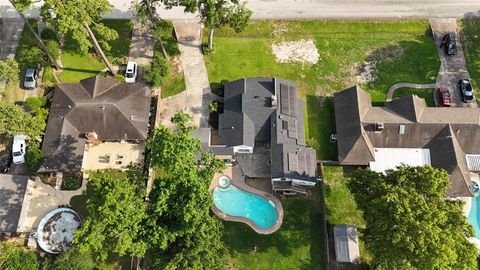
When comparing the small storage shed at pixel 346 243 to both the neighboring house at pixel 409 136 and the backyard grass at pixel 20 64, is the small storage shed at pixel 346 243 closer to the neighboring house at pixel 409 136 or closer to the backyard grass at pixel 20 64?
the neighboring house at pixel 409 136

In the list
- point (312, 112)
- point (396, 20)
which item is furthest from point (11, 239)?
point (396, 20)

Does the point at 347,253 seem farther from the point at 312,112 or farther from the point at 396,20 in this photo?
the point at 396,20

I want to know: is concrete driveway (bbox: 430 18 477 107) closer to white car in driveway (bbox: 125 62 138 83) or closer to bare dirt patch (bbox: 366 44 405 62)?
bare dirt patch (bbox: 366 44 405 62)

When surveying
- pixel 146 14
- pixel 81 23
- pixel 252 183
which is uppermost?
pixel 146 14

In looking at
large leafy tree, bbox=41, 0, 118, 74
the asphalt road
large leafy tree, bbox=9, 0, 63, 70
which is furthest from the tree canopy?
the asphalt road

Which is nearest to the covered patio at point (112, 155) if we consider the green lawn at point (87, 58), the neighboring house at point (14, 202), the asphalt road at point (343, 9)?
the neighboring house at point (14, 202)

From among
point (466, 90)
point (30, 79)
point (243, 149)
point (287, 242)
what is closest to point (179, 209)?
point (243, 149)

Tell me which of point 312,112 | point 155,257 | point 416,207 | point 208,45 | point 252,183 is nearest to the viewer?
point 416,207
